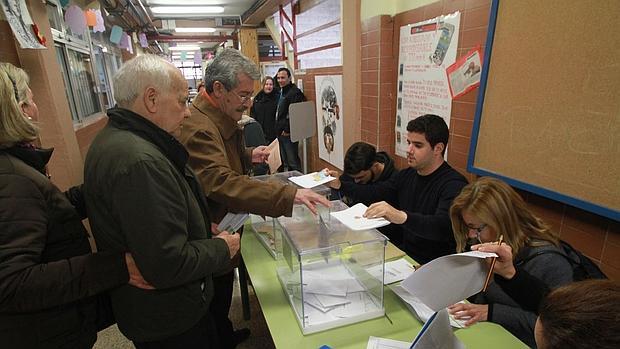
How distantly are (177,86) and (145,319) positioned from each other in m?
0.74

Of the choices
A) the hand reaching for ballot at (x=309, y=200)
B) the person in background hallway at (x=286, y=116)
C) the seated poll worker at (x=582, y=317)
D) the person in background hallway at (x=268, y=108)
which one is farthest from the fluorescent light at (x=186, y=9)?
the seated poll worker at (x=582, y=317)

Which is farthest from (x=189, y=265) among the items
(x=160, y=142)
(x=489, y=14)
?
(x=489, y=14)

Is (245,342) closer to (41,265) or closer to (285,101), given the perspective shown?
(41,265)

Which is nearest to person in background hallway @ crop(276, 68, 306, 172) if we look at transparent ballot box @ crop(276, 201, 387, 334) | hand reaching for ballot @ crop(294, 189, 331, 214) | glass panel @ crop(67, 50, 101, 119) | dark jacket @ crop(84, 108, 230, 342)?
glass panel @ crop(67, 50, 101, 119)

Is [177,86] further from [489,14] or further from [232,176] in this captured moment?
[489,14]

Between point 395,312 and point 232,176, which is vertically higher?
point 232,176

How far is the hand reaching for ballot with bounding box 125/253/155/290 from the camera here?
39.2 inches

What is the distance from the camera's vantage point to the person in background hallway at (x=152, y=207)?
91 cm

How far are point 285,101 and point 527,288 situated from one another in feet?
12.8

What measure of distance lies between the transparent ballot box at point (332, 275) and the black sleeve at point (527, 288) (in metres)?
0.43

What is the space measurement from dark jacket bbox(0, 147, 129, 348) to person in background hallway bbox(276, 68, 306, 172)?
3517 mm

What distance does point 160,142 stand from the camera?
1.02 metres

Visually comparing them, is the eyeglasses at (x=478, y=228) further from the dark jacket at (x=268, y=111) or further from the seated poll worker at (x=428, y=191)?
the dark jacket at (x=268, y=111)

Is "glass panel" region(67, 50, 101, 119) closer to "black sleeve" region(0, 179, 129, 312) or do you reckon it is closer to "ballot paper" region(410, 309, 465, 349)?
"black sleeve" region(0, 179, 129, 312)
